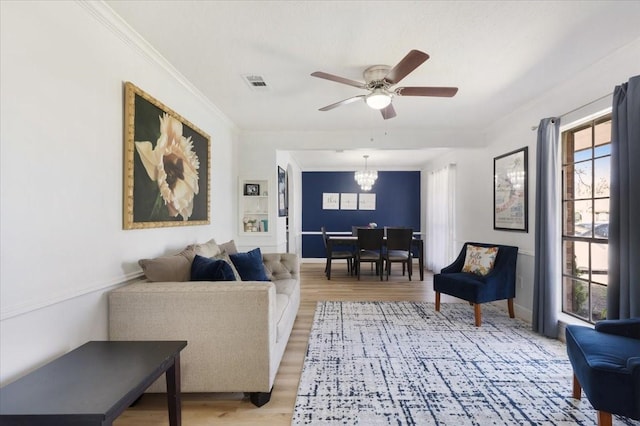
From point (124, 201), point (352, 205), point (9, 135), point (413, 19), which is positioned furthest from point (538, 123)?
point (352, 205)

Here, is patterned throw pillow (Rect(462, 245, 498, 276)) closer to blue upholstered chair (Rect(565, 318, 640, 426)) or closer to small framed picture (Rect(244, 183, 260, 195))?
blue upholstered chair (Rect(565, 318, 640, 426))

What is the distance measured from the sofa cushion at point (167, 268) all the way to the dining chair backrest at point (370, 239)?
4.04 m

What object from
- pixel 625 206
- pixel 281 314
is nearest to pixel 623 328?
pixel 625 206

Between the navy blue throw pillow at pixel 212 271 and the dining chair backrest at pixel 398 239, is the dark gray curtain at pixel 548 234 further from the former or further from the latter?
the navy blue throw pillow at pixel 212 271

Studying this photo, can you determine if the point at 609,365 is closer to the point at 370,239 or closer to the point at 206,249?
the point at 206,249

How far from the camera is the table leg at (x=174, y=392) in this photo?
165 centimetres

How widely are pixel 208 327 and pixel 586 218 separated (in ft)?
11.1

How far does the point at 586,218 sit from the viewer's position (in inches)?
118

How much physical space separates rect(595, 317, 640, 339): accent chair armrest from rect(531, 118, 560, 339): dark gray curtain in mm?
1148

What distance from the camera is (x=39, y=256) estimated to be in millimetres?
1570

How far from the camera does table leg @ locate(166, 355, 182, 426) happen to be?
65.0 inches

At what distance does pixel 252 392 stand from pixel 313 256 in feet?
20.1

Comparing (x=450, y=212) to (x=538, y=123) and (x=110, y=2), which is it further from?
(x=110, y=2)

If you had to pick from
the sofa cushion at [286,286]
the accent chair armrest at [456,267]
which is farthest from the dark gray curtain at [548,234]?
the sofa cushion at [286,286]
